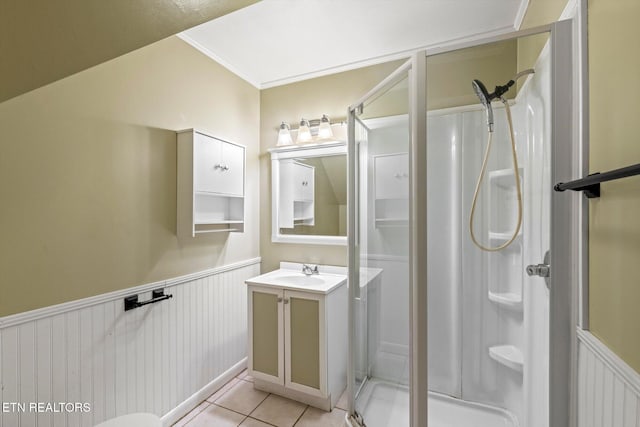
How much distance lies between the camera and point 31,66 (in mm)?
708

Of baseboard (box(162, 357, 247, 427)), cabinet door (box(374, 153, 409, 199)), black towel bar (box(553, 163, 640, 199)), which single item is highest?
cabinet door (box(374, 153, 409, 199))

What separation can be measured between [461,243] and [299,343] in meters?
1.29

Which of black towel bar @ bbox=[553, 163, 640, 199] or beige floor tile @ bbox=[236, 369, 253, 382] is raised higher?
black towel bar @ bbox=[553, 163, 640, 199]

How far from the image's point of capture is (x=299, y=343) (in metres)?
1.97

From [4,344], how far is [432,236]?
213 cm

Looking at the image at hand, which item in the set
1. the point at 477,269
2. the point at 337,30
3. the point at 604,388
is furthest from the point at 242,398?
the point at 337,30

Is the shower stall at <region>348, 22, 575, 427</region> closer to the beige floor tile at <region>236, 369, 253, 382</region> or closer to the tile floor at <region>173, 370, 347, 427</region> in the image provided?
the tile floor at <region>173, 370, 347, 427</region>

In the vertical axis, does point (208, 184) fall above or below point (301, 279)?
above

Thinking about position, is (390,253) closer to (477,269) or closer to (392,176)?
(392,176)

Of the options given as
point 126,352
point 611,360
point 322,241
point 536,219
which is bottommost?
point 126,352

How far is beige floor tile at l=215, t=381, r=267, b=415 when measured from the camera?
1.98m

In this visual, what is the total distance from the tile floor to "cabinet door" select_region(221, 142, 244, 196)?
5.04 feet

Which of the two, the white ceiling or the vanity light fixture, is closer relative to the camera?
the white ceiling

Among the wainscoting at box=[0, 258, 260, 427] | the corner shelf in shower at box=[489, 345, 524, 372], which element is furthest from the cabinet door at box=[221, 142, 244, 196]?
the corner shelf in shower at box=[489, 345, 524, 372]
